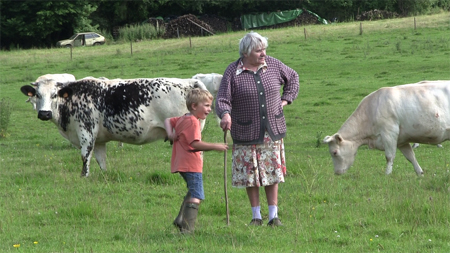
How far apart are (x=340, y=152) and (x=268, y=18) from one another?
4708cm

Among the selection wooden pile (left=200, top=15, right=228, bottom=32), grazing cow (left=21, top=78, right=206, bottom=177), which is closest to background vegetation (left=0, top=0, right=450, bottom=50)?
wooden pile (left=200, top=15, right=228, bottom=32)

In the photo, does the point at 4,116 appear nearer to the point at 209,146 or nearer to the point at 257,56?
the point at 257,56

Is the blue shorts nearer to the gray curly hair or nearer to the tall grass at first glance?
the gray curly hair

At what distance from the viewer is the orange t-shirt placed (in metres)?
6.41

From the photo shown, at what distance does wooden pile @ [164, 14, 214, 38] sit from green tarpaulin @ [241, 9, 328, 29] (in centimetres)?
496

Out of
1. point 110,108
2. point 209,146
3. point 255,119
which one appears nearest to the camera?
point 209,146

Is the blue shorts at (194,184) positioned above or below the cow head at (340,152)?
above

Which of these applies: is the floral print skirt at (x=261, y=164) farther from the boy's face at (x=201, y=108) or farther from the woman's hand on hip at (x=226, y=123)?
the boy's face at (x=201, y=108)

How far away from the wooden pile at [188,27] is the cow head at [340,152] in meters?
41.5

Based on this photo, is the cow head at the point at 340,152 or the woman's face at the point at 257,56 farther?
the cow head at the point at 340,152

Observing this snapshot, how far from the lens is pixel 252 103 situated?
672 cm

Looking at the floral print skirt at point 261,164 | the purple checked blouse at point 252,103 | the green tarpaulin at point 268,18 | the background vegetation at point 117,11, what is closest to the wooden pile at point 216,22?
the background vegetation at point 117,11

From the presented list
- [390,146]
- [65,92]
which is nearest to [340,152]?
[390,146]

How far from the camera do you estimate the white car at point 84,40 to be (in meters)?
46.8
